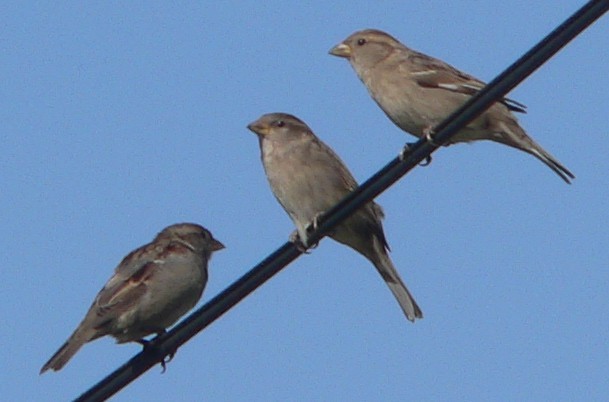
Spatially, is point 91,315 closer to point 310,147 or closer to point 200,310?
point 310,147

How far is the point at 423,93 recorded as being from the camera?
1021 cm

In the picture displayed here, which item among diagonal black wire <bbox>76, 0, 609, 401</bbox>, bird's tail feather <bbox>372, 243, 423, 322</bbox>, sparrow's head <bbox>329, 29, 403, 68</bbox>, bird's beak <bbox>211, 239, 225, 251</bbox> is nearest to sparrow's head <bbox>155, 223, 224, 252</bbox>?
bird's beak <bbox>211, 239, 225, 251</bbox>

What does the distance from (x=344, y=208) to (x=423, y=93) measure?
3.16m

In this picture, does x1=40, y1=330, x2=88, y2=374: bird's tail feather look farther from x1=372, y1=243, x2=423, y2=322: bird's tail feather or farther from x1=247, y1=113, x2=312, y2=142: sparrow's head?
x1=372, y1=243, x2=423, y2=322: bird's tail feather

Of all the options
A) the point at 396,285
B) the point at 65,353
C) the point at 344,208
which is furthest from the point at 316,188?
the point at 344,208

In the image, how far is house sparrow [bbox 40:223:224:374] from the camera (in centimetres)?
983

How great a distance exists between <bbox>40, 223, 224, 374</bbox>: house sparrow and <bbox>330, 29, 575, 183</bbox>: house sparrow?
176cm

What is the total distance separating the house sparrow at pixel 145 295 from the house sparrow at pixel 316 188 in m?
0.83

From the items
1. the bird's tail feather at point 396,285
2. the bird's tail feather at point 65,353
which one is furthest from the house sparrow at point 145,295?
the bird's tail feather at point 396,285

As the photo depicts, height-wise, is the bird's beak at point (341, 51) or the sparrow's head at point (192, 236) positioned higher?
the bird's beak at point (341, 51)

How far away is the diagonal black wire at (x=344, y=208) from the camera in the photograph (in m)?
5.97

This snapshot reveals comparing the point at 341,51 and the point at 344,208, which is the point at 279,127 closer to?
the point at 341,51

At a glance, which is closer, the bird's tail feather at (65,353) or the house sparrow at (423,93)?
the bird's tail feather at (65,353)

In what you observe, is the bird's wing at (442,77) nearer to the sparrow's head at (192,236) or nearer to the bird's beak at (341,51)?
the bird's beak at (341,51)
